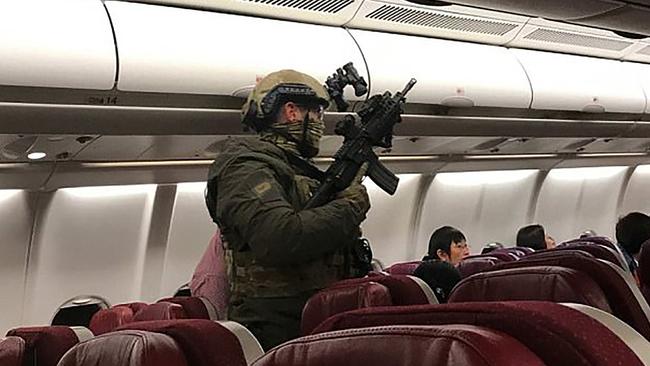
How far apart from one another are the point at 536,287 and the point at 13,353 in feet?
7.45

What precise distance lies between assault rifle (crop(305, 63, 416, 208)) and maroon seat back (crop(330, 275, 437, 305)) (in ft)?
1.93

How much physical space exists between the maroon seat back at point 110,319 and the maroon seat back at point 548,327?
333 cm

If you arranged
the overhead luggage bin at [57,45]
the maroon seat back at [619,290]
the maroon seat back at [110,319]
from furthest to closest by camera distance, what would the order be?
the maroon seat back at [110,319] → the overhead luggage bin at [57,45] → the maroon seat back at [619,290]

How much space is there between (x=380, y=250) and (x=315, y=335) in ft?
21.0

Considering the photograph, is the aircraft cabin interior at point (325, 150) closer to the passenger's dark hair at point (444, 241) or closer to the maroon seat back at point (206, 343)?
the maroon seat back at point (206, 343)

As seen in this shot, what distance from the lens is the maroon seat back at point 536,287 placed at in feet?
5.15

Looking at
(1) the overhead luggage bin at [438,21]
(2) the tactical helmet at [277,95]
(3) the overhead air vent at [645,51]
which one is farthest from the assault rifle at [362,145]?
(3) the overhead air vent at [645,51]

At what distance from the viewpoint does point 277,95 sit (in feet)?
9.57

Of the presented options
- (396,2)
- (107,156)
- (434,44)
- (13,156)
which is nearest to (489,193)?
(434,44)

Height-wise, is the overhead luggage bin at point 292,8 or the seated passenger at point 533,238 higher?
the overhead luggage bin at point 292,8

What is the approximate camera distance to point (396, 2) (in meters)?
5.02

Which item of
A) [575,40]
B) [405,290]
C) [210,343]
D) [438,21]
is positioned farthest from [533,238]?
[210,343]

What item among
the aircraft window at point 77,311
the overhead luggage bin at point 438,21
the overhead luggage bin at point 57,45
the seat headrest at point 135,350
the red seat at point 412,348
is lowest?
the aircraft window at point 77,311

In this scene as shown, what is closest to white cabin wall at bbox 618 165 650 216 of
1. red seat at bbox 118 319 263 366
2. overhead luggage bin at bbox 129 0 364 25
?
overhead luggage bin at bbox 129 0 364 25
